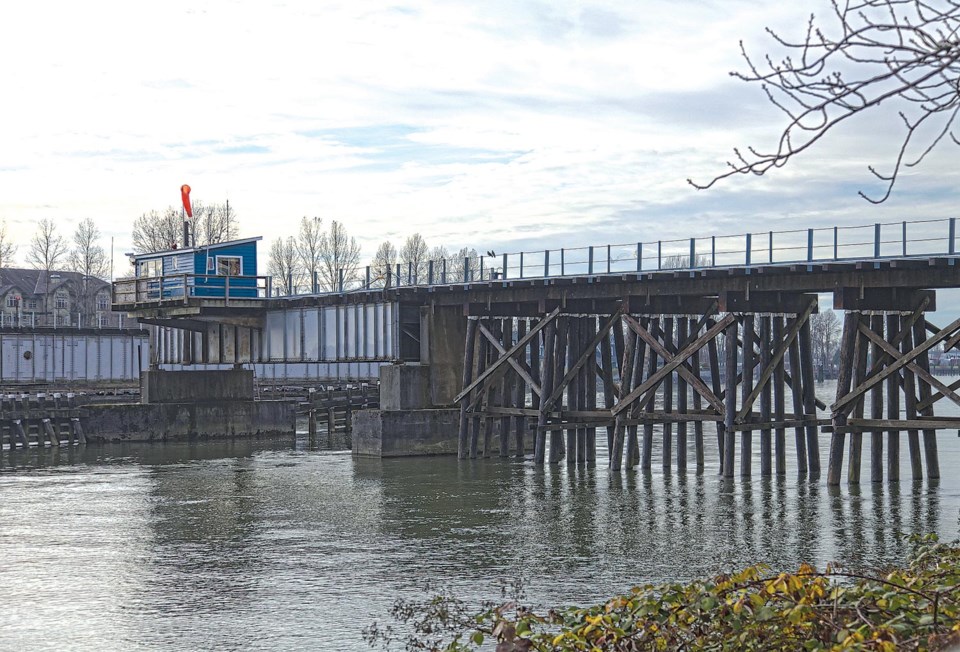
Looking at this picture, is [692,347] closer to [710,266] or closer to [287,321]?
[710,266]

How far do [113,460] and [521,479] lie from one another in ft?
52.1

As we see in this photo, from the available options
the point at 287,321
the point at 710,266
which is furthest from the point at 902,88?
the point at 287,321

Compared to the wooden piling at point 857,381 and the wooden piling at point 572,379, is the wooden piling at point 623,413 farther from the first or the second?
the wooden piling at point 857,381

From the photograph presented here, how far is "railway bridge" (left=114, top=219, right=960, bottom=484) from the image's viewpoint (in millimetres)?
29469

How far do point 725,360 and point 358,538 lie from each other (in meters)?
16.5

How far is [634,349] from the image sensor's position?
117ft

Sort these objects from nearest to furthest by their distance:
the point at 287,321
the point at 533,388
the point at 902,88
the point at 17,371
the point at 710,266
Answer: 1. the point at 902,88
2. the point at 710,266
3. the point at 533,388
4. the point at 287,321
5. the point at 17,371

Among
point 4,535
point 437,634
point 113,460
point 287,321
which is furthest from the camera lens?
point 287,321

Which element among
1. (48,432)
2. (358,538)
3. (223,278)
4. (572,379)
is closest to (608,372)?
(572,379)

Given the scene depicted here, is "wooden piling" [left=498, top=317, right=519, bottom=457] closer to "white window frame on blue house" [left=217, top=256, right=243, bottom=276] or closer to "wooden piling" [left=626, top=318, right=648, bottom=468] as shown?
"wooden piling" [left=626, top=318, right=648, bottom=468]

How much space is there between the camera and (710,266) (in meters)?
32.0

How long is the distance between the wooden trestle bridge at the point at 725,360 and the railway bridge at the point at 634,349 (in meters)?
0.05

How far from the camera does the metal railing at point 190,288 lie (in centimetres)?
4812

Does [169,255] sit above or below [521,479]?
above
